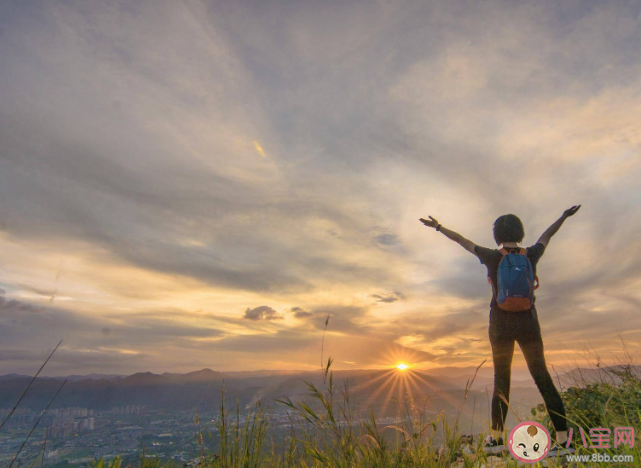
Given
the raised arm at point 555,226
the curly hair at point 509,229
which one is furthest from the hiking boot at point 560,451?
the raised arm at point 555,226

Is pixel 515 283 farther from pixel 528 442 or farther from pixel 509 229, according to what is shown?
pixel 528 442

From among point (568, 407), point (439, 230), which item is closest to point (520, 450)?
point (439, 230)

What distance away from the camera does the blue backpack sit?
4.74 meters

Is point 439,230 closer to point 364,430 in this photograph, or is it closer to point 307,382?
point 364,430

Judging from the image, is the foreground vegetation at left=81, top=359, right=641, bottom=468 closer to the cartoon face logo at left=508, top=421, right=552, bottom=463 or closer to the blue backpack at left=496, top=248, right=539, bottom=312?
the cartoon face logo at left=508, top=421, right=552, bottom=463

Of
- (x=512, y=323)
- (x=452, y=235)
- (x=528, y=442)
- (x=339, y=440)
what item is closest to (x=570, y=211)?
(x=452, y=235)

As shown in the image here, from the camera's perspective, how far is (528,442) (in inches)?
120

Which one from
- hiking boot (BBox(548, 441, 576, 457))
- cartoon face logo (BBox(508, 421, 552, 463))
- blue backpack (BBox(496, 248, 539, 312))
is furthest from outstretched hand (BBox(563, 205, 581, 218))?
cartoon face logo (BBox(508, 421, 552, 463))

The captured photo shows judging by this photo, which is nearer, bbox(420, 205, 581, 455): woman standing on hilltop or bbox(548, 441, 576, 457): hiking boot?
bbox(548, 441, 576, 457): hiking boot

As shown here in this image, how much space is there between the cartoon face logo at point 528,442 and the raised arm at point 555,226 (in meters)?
3.27

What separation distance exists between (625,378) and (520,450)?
20.4ft

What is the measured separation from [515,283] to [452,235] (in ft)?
4.51

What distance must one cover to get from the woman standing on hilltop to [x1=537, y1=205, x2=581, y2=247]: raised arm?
1.74 feet

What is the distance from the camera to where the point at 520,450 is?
295 cm
